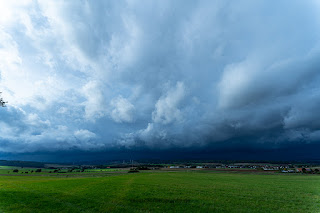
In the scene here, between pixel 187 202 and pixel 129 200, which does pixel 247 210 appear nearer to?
pixel 187 202

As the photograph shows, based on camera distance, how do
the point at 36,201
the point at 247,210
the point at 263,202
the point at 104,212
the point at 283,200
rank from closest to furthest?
the point at 104,212
the point at 247,210
the point at 36,201
the point at 263,202
the point at 283,200

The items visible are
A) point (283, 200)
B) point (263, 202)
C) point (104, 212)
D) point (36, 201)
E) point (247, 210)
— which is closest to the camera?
point (104, 212)

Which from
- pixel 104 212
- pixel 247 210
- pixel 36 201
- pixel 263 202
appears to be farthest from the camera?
pixel 263 202

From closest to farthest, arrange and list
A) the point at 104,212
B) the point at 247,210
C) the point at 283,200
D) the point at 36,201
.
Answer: the point at 104,212
the point at 247,210
the point at 36,201
the point at 283,200

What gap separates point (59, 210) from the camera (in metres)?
23.5

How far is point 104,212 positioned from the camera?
22.6 m

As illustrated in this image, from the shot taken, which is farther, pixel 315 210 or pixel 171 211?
pixel 315 210

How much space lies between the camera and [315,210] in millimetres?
25734

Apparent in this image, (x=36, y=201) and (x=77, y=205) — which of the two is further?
(x=36, y=201)

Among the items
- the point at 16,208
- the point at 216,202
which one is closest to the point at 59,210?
the point at 16,208

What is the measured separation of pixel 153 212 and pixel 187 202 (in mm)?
7430

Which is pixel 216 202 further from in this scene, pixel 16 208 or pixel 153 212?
pixel 16 208

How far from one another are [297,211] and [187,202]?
636 inches

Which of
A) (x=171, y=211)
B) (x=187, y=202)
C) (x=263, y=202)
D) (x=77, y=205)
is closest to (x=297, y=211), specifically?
(x=263, y=202)
